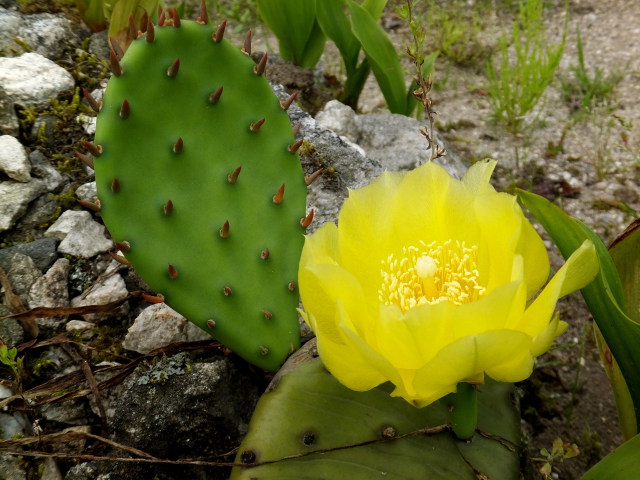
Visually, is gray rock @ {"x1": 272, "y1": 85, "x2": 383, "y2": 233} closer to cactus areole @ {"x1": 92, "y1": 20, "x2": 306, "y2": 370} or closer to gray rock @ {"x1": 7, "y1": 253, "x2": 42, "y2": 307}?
cactus areole @ {"x1": 92, "y1": 20, "x2": 306, "y2": 370}

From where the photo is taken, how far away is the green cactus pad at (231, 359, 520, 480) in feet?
2.98

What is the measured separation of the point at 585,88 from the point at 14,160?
2.34 metres

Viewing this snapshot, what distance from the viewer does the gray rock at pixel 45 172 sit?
160 centimetres

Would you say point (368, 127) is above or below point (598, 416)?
above

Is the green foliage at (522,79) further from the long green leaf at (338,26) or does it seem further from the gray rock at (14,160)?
the gray rock at (14,160)

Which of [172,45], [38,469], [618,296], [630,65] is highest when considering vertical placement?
[172,45]

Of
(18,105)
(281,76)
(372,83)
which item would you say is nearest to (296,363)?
(18,105)

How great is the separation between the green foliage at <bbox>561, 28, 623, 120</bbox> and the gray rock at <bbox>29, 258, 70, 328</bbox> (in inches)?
82.6

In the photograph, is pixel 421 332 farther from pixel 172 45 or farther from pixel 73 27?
pixel 73 27

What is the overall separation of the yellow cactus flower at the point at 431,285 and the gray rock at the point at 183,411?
509mm

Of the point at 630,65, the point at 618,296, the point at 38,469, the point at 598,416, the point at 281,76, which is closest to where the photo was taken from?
the point at 618,296

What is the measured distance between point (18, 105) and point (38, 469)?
3.25 ft

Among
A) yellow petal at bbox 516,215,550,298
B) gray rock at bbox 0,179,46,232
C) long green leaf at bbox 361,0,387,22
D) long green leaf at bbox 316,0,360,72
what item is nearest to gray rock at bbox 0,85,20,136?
gray rock at bbox 0,179,46,232

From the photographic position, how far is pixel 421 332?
0.71m
